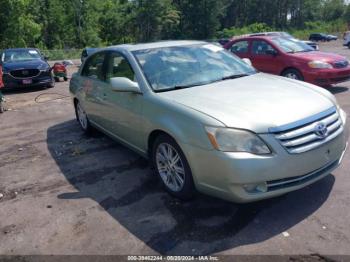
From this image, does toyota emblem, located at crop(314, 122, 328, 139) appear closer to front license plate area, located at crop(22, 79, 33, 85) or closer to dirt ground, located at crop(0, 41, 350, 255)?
dirt ground, located at crop(0, 41, 350, 255)

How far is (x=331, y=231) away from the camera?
3430 mm

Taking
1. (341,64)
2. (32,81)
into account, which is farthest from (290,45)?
(32,81)

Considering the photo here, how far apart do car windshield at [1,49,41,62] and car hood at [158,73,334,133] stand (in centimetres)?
1101

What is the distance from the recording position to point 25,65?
12867 millimetres

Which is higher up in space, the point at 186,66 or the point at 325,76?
the point at 186,66

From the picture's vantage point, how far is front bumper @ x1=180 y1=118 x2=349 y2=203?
338cm

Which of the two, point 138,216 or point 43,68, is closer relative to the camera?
point 138,216

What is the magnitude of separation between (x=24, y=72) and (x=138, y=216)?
10.3m

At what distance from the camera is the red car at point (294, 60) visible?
9.39 m

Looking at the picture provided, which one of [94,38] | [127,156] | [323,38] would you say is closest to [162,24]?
[94,38]

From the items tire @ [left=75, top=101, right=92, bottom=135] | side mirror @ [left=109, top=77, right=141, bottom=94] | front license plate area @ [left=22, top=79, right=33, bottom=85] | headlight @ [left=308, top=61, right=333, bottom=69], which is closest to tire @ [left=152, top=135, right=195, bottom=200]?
side mirror @ [left=109, top=77, right=141, bottom=94]

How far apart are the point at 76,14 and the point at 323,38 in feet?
116

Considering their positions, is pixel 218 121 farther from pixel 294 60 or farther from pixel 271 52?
pixel 271 52

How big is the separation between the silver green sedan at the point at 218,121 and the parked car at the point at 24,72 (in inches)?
325
